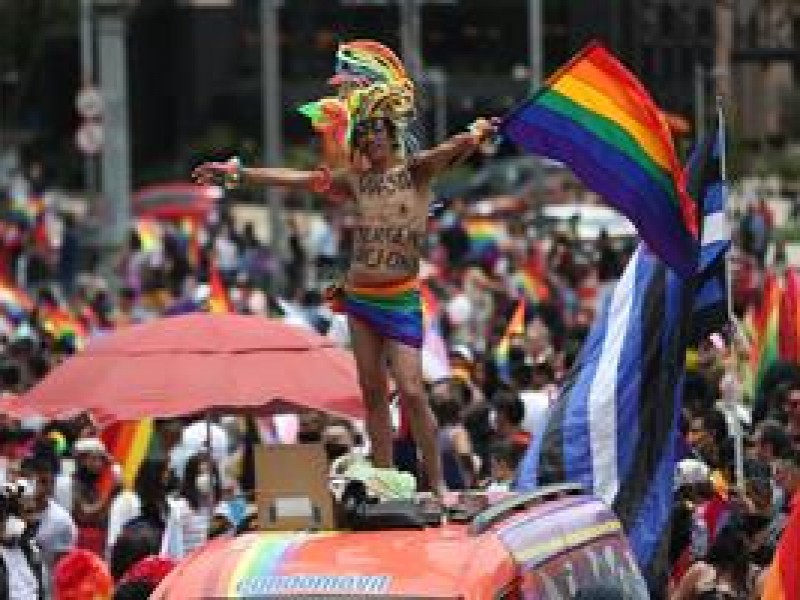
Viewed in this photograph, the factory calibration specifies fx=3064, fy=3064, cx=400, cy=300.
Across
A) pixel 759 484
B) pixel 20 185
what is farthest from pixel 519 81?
pixel 759 484

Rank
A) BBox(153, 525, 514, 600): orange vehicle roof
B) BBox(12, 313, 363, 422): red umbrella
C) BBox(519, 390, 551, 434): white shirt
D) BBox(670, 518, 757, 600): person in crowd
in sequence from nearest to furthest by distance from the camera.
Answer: BBox(153, 525, 514, 600): orange vehicle roof
BBox(670, 518, 757, 600): person in crowd
BBox(12, 313, 363, 422): red umbrella
BBox(519, 390, 551, 434): white shirt

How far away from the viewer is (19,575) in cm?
1205

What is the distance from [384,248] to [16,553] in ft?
7.20

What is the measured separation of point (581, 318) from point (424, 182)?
13363mm

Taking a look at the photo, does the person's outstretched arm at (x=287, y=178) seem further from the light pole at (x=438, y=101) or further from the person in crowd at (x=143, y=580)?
the light pole at (x=438, y=101)

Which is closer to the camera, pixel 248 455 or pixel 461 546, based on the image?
pixel 461 546

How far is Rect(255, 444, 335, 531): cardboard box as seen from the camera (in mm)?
9406

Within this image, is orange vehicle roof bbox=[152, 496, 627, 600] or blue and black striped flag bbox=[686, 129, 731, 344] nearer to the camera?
orange vehicle roof bbox=[152, 496, 627, 600]

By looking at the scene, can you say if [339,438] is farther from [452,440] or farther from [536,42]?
[536,42]

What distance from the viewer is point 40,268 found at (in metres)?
39.4

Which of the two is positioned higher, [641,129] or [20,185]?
[641,129]

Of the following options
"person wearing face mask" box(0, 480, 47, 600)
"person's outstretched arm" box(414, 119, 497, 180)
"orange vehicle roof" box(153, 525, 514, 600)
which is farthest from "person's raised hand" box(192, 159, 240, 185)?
"orange vehicle roof" box(153, 525, 514, 600)

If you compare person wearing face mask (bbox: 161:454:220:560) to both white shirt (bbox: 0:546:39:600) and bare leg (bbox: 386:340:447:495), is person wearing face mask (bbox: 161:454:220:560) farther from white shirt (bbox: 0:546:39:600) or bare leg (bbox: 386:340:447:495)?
bare leg (bbox: 386:340:447:495)

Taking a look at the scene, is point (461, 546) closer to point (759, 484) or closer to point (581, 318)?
point (759, 484)
